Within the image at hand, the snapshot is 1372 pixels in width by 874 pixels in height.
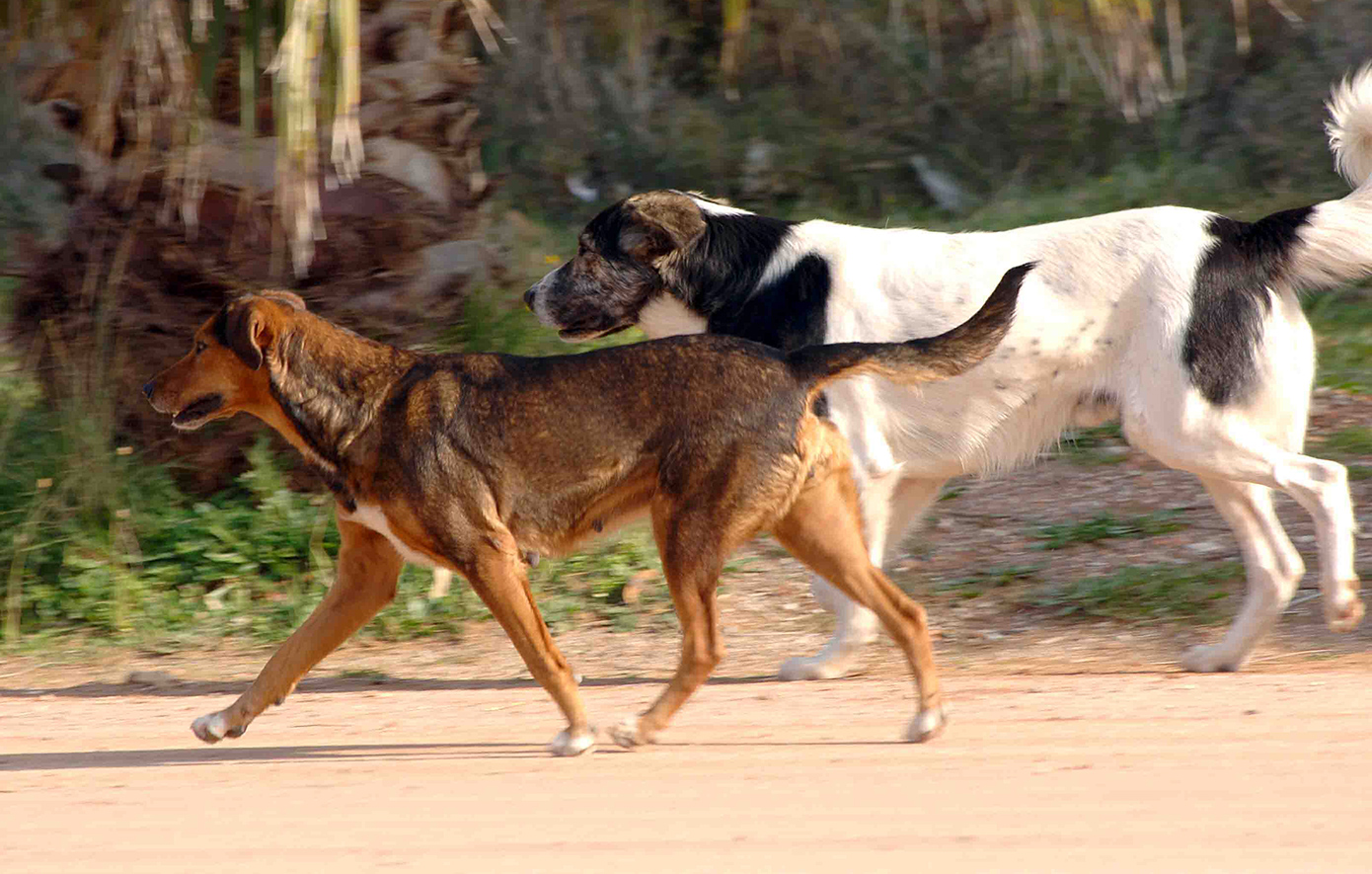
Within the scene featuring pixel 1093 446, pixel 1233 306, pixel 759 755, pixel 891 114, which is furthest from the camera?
pixel 891 114

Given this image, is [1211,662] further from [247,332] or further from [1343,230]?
[247,332]

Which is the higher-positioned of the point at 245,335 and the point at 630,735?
the point at 245,335

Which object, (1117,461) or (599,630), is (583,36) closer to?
(1117,461)

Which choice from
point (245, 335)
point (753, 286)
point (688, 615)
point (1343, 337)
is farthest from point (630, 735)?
point (1343, 337)

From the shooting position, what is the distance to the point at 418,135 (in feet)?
24.7

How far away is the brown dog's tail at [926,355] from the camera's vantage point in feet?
16.7

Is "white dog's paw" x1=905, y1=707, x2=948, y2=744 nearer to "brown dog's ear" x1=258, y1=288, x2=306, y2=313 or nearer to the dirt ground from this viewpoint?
the dirt ground

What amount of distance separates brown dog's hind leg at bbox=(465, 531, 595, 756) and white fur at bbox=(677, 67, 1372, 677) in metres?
1.44

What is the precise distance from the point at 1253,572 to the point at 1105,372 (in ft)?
2.93

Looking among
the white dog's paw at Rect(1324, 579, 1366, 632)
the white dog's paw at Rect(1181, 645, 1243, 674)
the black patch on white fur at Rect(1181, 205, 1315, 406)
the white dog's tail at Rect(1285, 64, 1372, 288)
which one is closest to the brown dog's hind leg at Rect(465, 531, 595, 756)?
the white dog's paw at Rect(1181, 645, 1243, 674)

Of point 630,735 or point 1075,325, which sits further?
point 1075,325

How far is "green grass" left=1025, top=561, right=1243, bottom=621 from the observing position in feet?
22.0

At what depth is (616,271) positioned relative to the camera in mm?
6574

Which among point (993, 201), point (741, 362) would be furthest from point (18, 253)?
point (993, 201)
